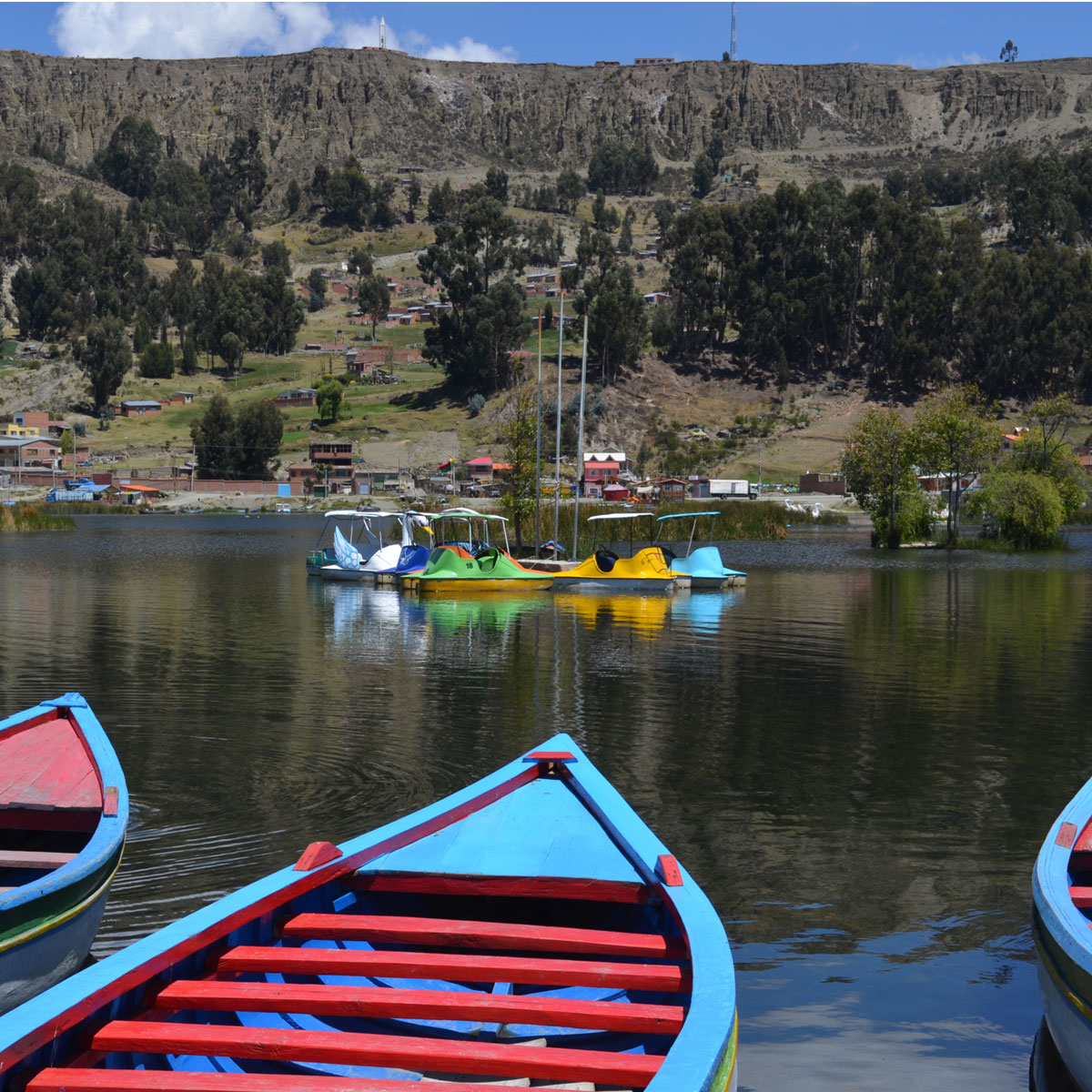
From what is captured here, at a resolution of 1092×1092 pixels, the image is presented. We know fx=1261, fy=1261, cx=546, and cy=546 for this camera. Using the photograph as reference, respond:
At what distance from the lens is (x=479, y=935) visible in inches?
258

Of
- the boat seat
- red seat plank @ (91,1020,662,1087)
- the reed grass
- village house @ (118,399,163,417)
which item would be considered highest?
village house @ (118,399,163,417)

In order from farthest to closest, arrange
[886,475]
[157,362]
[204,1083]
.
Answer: [157,362]
[886,475]
[204,1083]

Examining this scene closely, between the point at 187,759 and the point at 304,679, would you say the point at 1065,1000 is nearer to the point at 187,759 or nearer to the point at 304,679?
the point at 187,759

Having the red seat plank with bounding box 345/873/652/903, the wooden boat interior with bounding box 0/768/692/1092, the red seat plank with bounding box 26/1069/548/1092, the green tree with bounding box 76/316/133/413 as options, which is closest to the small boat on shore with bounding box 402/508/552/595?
the wooden boat interior with bounding box 0/768/692/1092

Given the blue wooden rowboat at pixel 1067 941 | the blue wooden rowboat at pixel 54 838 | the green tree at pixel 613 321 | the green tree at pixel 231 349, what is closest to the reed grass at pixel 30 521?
the green tree at pixel 613 321

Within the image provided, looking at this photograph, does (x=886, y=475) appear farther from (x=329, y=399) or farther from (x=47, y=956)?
(x=329, y=399)

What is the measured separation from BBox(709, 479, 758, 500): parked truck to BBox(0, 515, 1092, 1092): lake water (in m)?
78.3

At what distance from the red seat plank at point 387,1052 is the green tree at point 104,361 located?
6499 inches

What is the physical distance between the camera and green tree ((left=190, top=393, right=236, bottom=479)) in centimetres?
14075

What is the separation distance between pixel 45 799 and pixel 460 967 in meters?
3.98

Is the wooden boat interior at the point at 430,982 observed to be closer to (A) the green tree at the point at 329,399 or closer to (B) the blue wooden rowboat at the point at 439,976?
(B) the blue wooden rowboat at the point at 439,976

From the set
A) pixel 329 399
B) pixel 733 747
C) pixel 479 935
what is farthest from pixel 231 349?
pixel 479 935

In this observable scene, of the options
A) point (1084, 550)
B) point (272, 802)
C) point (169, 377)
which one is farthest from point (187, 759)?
point (169, 377)

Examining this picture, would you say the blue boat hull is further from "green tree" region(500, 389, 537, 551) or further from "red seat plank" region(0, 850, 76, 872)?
"green tree" region(500, 389, 537, 551)
